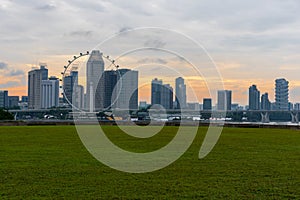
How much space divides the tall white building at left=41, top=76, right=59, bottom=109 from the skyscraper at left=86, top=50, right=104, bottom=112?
119 ft

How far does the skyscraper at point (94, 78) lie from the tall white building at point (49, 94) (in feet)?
119

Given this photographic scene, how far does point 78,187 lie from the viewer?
9.32 m

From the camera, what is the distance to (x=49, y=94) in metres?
100

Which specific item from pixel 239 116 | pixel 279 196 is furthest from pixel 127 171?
pixel 239 116

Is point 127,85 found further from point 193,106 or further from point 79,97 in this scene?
point 79,97

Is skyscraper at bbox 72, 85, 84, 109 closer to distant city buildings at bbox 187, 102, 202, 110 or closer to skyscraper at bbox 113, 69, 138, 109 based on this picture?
skyscraper at bbox 113, 69, 138, 109

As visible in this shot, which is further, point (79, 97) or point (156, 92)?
point (79, 97)

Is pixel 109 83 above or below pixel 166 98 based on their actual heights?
above

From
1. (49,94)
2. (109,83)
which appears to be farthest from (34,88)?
(109,83)

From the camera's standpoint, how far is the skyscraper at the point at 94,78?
1831 inches

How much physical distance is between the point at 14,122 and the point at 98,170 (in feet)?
135

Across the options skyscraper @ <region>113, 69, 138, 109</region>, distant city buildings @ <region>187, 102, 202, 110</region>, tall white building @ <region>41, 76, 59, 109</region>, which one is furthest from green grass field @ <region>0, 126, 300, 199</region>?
tall white building @ <region>41, 76, 59, 109</region>

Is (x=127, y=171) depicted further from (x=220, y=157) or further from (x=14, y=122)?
(x=14, y=122)

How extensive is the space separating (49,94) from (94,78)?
55.5m
